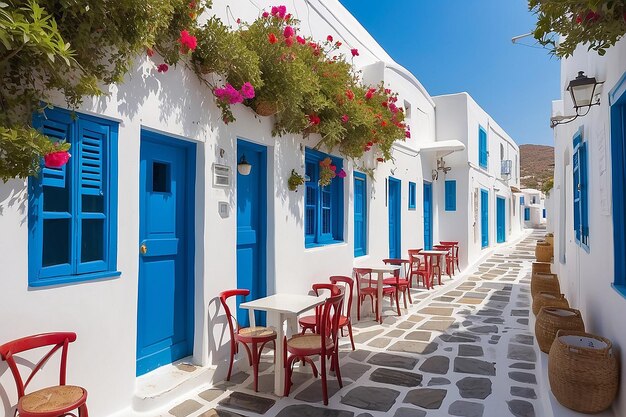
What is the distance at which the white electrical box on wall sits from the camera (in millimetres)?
4426

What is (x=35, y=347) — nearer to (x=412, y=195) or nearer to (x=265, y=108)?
(x=265, y=108)

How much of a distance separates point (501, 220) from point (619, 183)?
1849 centimetres

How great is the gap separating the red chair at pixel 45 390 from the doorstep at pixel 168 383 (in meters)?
0.85

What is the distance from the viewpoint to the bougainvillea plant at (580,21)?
219cm

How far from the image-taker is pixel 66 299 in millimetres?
2990

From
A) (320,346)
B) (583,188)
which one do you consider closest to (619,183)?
(583,188)

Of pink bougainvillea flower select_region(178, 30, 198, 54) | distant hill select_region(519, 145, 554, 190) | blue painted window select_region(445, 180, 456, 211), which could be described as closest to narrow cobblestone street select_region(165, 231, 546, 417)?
pink bougainvillea flower select_region(178, 30, 198, 54)

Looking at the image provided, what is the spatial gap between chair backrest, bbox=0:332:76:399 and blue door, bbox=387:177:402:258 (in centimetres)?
762

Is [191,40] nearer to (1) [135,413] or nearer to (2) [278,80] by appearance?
(2) [278,80]

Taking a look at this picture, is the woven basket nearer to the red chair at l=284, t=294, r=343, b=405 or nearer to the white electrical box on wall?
the white electrical box on wall

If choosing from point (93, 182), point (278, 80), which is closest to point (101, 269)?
point (93, 182)

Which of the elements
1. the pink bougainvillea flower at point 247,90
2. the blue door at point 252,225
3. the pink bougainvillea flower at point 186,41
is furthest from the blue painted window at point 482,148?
the pink bougainvillea flower at point 186,41

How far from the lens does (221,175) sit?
4.50m

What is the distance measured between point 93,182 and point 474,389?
4.18 m
